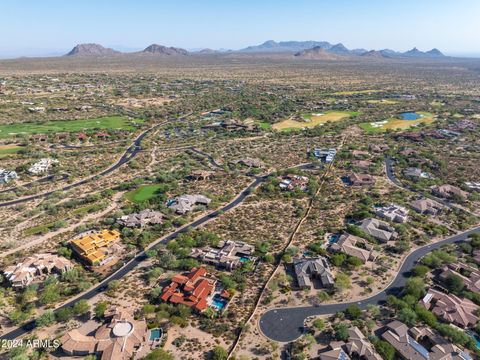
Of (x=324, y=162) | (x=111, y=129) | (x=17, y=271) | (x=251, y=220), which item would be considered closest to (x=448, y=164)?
(x=324, y=162)

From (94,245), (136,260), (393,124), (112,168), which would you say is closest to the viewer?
(136,260)

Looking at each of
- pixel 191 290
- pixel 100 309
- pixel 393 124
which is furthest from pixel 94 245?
pixel 393 124

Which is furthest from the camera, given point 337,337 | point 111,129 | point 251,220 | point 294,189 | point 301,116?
point 301,116

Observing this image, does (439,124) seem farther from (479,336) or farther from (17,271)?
(17,271)

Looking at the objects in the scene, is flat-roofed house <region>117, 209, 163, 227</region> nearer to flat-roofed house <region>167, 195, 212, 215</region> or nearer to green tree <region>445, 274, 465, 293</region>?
flat-roofed house <region>167, 195, 212, 215</region>

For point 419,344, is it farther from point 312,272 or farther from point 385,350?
point 312,272
